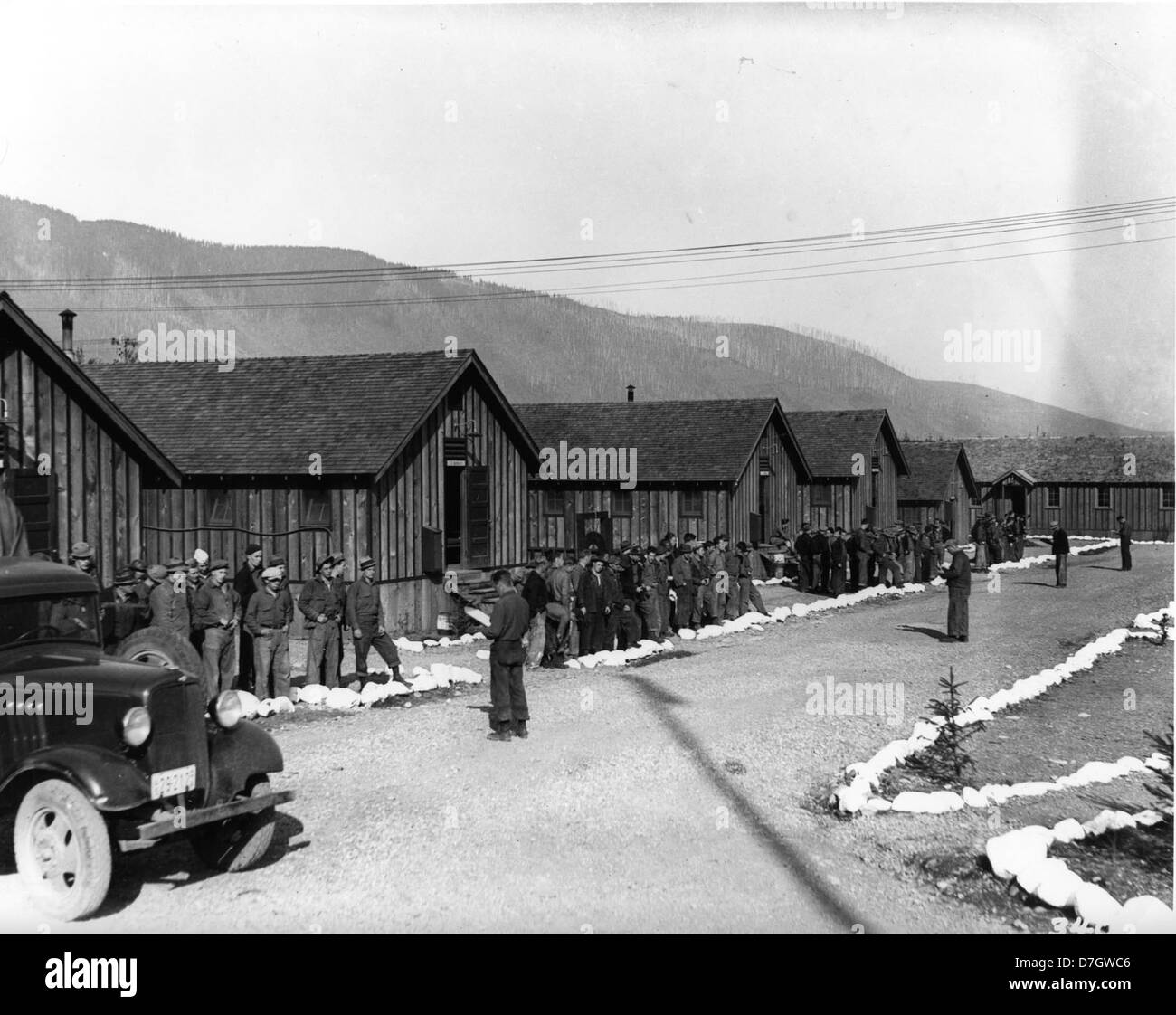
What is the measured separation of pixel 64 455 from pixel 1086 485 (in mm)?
56076

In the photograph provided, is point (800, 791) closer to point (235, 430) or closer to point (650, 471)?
point (235, 430)

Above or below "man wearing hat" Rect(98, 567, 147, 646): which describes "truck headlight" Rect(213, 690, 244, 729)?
below

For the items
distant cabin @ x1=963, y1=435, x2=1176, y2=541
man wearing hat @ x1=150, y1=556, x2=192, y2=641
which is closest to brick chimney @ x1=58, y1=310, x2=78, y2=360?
man wearing hat @ x1=150, y1=556, x2=192, y2=641

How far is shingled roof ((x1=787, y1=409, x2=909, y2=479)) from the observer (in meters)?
42.4

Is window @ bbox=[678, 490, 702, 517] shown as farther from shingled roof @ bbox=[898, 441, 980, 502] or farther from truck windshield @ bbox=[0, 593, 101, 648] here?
truck windshield @ bbox=[0, 593, 101, 648]

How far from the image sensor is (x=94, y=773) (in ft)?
23.1

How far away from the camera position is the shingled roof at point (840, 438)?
42.4 metres

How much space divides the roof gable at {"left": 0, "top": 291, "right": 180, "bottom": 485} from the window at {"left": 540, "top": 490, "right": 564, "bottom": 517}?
61.0ft

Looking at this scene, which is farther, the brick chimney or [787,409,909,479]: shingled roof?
[787,409,909,479]: shingled roof

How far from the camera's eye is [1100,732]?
43.2ft

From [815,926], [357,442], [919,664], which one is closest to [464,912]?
[815,926]

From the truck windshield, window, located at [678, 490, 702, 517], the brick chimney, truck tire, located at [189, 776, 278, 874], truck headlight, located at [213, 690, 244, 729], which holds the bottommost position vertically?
truck tire, located at [189, 776, 278, 874]

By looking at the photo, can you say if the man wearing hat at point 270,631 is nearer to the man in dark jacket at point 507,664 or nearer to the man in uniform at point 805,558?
the man in dark jacket at point 507,664

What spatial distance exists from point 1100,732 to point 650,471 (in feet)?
73.1
